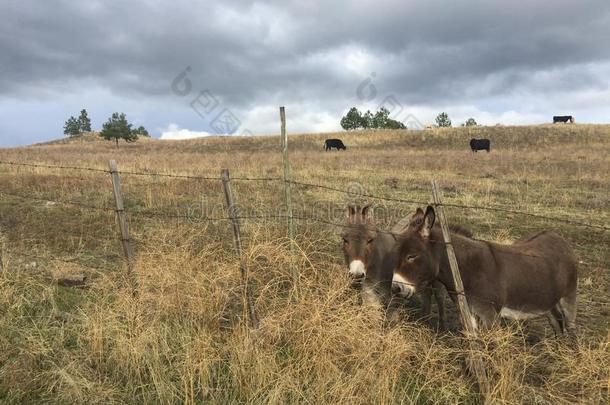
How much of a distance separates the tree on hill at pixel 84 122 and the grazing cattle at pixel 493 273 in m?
110

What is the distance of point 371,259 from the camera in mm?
6062

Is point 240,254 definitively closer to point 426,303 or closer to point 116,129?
point 426,303

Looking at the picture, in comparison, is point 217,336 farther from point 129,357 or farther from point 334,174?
point 334,174

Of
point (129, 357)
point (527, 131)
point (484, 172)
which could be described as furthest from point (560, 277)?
point (527, 131)

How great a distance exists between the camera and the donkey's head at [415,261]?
4.75 meters

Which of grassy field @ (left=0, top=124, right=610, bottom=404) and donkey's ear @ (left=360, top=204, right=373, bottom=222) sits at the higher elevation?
donkey's ear @ (left=360, top=204, right=373, bottom=222)

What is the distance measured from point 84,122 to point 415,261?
11186 cm

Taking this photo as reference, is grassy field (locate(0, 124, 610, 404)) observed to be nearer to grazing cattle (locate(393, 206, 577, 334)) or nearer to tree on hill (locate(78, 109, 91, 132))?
grazing cattle (locate(393, 206, 577, 334))

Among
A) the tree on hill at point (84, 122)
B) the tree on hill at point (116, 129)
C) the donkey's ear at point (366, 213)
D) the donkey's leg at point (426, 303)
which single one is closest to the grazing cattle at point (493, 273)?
the donkey's leg at point (426, 303)

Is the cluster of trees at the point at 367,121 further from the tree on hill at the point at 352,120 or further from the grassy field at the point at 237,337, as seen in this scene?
the grassy field at the point at 237,337

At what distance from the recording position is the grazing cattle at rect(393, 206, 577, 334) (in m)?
4.79

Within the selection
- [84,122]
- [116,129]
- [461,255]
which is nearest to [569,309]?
[461,255]

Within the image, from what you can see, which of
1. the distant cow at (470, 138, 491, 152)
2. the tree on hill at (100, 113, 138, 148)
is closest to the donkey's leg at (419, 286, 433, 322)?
the distant cow at (470, 138, 491, 152)

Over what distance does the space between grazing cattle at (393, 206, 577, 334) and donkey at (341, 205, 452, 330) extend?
638mm
